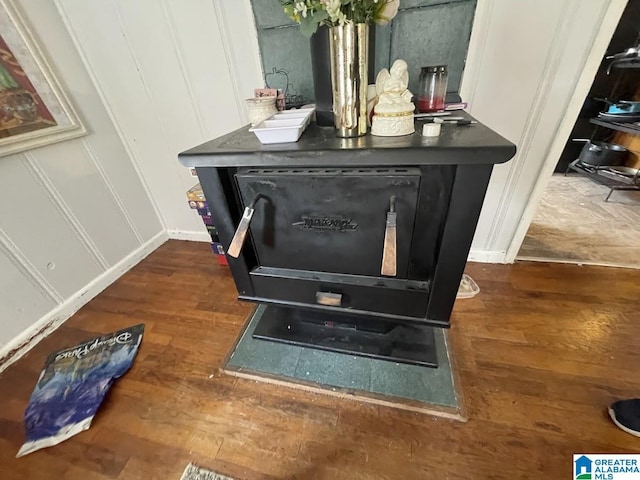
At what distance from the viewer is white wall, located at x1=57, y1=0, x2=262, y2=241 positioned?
A: 1.19m

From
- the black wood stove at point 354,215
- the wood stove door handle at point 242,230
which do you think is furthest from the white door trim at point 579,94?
the wood stove door handle at point 242,230

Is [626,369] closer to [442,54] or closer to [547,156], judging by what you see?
[547,156]

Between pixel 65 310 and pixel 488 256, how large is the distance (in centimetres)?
245

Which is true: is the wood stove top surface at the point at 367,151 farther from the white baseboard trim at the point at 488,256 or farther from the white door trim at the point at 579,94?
the white baseboard trim at the point at 488,256

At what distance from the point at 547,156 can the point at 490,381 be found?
1.03m

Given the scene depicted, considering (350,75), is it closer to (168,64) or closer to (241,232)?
(241,232)

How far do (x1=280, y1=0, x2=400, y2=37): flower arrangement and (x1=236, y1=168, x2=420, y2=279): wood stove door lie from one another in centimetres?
35

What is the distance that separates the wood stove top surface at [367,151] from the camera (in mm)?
585

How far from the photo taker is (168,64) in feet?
4.39

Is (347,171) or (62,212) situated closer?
(347,171)

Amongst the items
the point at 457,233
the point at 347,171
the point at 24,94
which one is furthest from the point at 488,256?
the point at 24,94

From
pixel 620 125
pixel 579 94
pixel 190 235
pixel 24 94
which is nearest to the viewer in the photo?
pixel 579 94

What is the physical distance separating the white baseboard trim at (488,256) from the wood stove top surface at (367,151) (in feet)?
3.36

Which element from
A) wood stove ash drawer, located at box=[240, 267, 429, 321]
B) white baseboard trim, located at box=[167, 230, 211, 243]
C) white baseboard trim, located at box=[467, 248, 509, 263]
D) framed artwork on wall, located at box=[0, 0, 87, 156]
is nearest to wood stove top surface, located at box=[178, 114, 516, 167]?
wood stove ash drawer, located at box=[240, 267, 429, 321]
